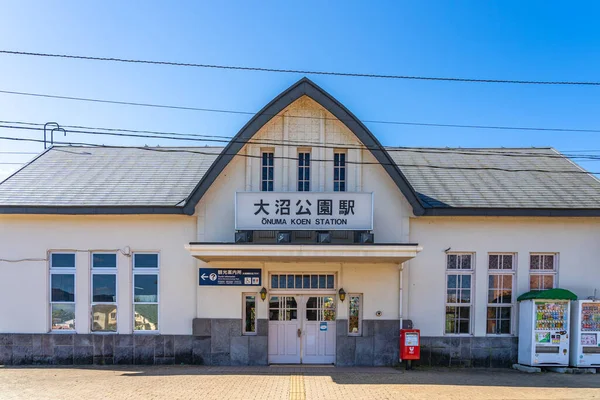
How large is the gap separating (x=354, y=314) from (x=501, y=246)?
15.3 ft

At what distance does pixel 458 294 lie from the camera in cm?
1178

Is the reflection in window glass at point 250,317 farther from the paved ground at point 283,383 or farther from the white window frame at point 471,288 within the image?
the white window frame at point 471,288

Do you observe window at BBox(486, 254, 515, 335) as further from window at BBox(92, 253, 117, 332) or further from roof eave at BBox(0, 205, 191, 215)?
window at BBox(92, 253, 117, 332)

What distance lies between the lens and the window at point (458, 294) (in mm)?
11727

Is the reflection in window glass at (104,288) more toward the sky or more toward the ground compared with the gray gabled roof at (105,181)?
more toward the ground

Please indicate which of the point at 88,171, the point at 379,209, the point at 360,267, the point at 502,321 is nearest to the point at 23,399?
the point at 88,171

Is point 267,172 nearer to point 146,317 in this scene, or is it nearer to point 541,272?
point 146,317

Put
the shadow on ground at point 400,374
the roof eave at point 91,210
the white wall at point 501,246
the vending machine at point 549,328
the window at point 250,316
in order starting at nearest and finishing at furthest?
the shadow on ground at point 400,374, the vending machine at point 549,328, the roof eave at point 91,210, the window at point 250,316, the white wall at point 501,246

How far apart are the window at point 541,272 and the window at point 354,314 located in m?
5.04

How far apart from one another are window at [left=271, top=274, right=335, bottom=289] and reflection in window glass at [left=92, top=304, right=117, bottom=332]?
4561 millimetres

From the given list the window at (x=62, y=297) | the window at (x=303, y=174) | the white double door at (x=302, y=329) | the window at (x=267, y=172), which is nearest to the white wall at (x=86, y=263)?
the window at (x=62, y=297)

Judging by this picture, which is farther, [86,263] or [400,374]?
[86,263]

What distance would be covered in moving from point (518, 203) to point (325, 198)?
5725 millimetres

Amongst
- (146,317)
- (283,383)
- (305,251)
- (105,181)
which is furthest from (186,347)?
(105,181)
